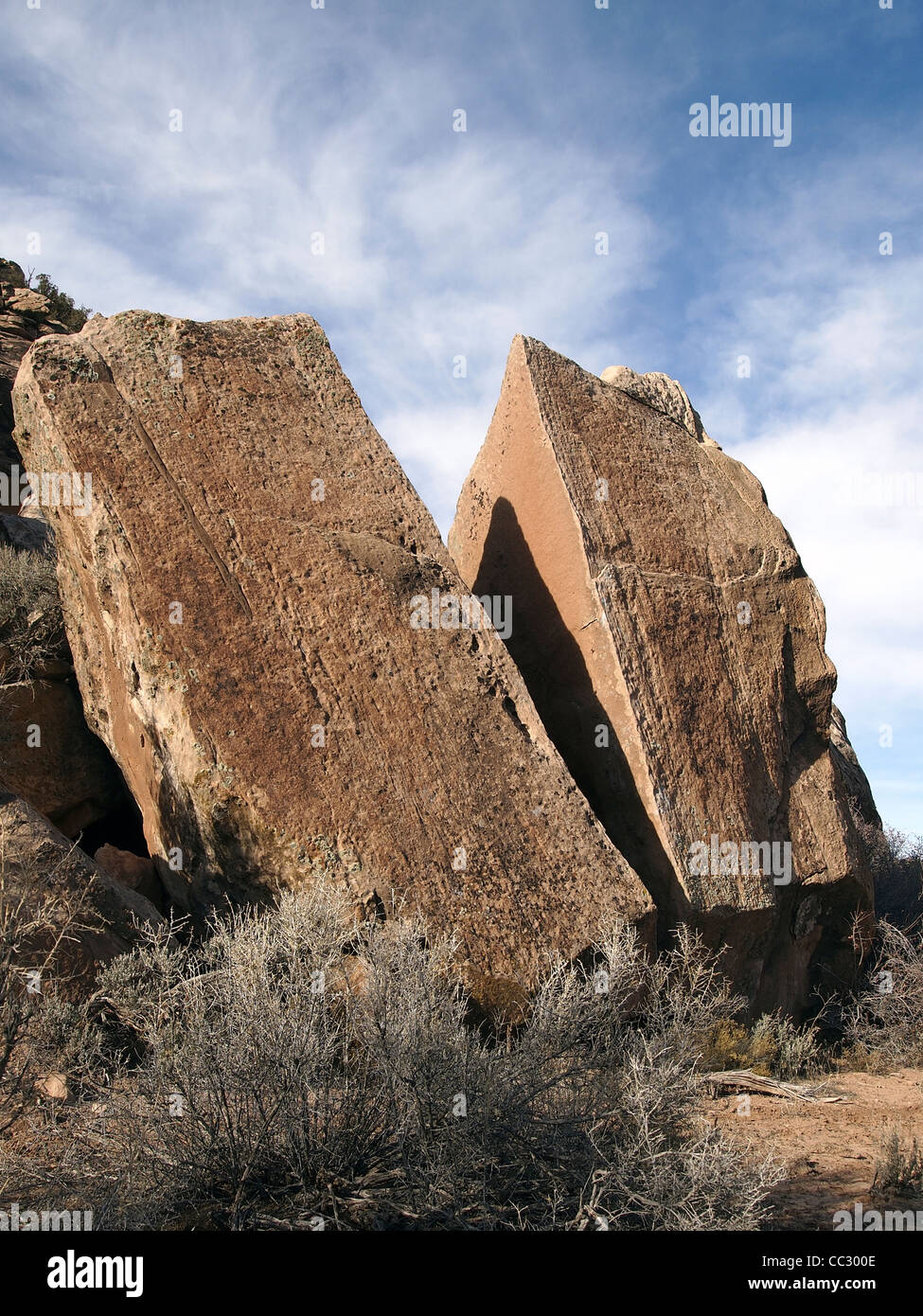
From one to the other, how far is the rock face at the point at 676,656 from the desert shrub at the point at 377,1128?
2429 millimetres

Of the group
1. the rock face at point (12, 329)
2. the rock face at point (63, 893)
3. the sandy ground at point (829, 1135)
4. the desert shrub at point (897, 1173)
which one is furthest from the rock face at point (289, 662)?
the rock face at point (12, 329)

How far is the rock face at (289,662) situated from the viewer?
495cm

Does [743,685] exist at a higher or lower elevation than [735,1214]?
higher

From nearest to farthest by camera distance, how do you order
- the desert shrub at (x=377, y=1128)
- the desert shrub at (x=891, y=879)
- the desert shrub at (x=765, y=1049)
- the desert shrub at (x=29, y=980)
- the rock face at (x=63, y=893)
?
the desert shrub at (x=377, y=1128) < the desert shrub at (x=29, y=980) < the rock face at (x=63, y=893) < the desert shrub at (x=765, y=1049) < the desert shrub at (x=891, y=879)

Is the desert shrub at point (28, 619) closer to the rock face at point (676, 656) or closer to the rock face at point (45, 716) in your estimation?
the rock face at point (45, 716)

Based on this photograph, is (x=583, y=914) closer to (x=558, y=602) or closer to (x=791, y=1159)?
(x=791, y=1159)

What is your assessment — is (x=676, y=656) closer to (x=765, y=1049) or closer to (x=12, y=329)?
(x=765, y=1049)

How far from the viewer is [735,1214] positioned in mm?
3227

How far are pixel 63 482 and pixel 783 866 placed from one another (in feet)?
17.3

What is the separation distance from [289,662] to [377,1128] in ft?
8.55

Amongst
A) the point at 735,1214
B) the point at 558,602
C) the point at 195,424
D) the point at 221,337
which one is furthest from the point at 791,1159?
the point at 221,337

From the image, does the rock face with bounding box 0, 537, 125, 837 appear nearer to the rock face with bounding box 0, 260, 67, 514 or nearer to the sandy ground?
the rock face with bounding box 0, 260, 67, 514

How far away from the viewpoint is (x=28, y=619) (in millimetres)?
7020
